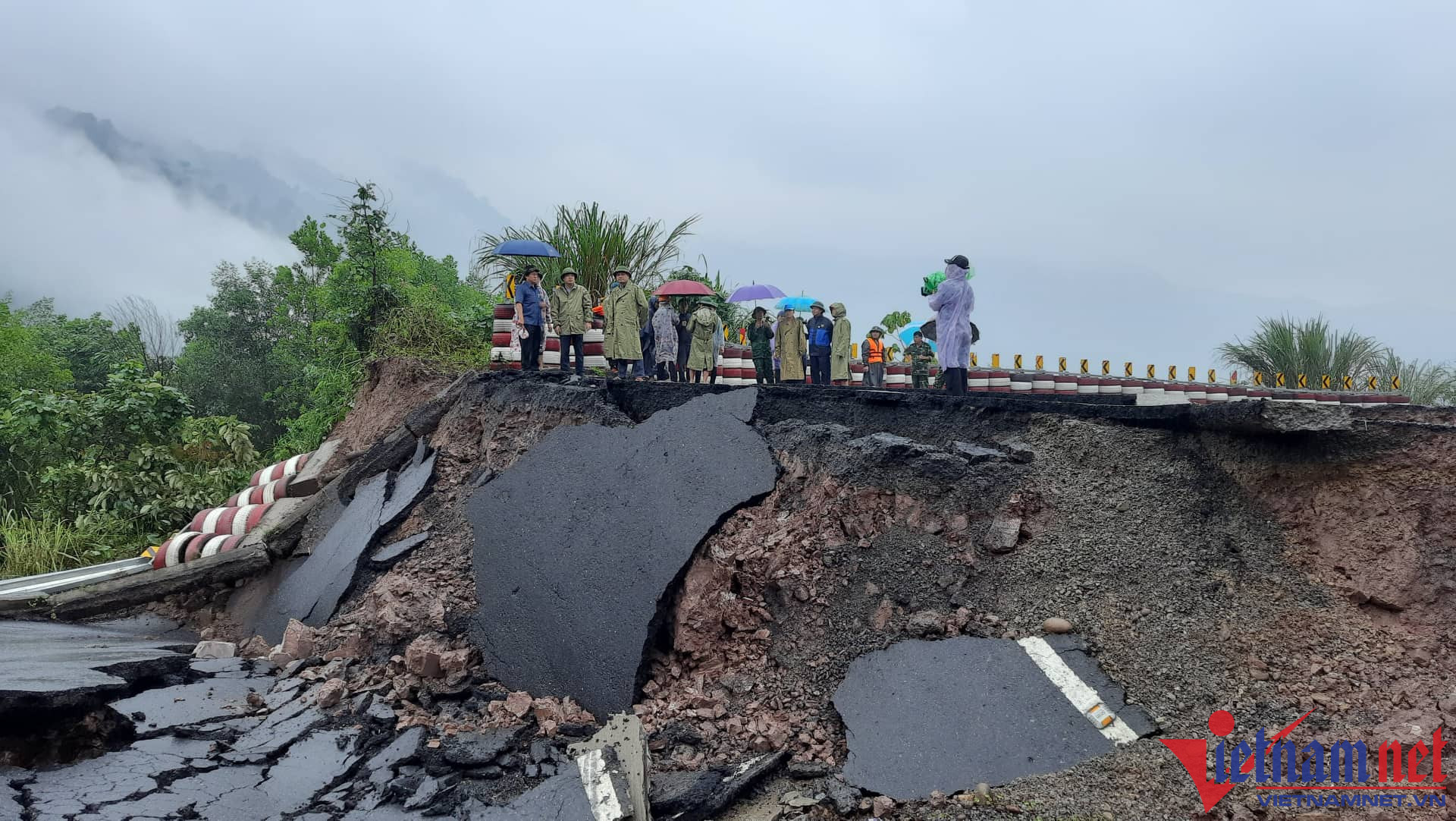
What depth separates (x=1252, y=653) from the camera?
13.4 feet

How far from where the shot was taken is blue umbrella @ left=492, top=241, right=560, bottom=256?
12.9 m

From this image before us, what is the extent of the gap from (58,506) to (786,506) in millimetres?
12627

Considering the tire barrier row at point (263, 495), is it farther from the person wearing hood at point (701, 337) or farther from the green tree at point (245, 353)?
the green tree at point (245, 353)

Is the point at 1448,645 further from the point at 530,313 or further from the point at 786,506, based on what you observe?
the point at 530,313

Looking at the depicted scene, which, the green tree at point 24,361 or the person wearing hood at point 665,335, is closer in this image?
the person wearing hood at point 665,335

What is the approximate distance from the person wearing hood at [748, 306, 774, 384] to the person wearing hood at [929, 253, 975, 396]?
3.97m

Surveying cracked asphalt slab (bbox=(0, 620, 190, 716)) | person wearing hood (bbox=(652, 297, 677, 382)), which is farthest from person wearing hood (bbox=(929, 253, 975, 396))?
cracked asphalt slab (bbox=(0, 620, 190, 716))

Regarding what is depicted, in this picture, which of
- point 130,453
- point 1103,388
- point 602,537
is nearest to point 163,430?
point 130,453

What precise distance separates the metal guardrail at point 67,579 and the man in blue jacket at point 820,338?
920cm

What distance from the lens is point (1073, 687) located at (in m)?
3.97

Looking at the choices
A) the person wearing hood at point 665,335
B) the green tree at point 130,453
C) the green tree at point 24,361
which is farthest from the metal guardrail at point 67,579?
the green tree at point 24,361

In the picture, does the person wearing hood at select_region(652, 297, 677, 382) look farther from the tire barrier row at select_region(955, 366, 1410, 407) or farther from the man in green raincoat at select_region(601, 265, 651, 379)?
the tire barrier row at select_region(955, 366, 1410, 407)

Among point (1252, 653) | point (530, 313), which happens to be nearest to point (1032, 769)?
point (1252, 653)

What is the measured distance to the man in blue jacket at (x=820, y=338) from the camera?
12977 mm
